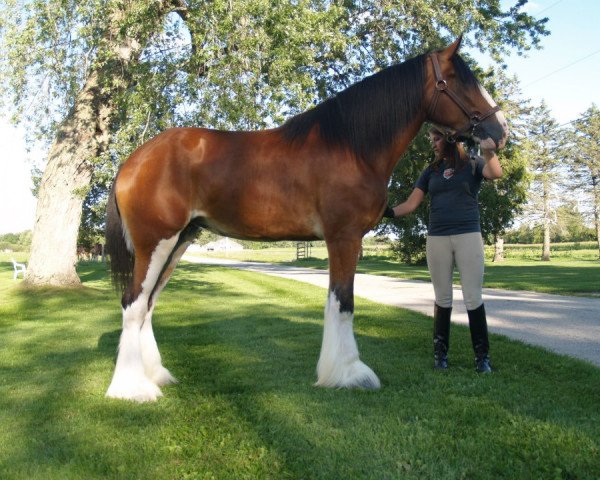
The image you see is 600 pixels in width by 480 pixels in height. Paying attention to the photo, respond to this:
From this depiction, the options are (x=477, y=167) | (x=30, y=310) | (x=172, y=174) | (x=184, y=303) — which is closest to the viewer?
(x=172, y=174)

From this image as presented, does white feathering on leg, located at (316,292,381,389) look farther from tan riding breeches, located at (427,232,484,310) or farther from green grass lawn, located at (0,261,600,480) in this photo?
tan riding breeches, located at (427,232,484,310)

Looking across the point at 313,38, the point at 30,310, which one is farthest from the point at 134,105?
the point at 30,310

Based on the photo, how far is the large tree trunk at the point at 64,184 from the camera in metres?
13.3

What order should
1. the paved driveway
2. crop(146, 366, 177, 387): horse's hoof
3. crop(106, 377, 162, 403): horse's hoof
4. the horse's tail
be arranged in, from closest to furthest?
crop(106, 377, 162, 403): horse's hoof, crop(146, 366, 177, 387): horse's hoof, the horse's tail, the paved driveway

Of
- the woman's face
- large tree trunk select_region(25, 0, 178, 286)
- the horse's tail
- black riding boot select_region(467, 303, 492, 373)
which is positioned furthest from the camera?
large tree trunk select_region(25, 0, 178, 286)

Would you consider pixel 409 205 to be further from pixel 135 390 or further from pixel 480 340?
pixel 135 390

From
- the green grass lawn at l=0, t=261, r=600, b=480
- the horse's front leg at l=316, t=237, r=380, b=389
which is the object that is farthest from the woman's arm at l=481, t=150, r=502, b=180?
the green grass lawn at l=0, t=261, r=600, b=480

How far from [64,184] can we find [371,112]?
11.2m

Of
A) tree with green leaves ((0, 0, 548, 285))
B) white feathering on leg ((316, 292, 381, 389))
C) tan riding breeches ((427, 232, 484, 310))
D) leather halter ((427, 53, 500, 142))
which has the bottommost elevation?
white feathering on leg ((316, 292, 381, 389))

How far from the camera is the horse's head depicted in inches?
169

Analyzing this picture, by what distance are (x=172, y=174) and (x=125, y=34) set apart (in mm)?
8421

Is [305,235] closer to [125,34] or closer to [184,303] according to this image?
[184,303]

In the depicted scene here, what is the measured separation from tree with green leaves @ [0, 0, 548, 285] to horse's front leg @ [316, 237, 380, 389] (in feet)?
23.7

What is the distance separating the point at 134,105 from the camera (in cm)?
1129
